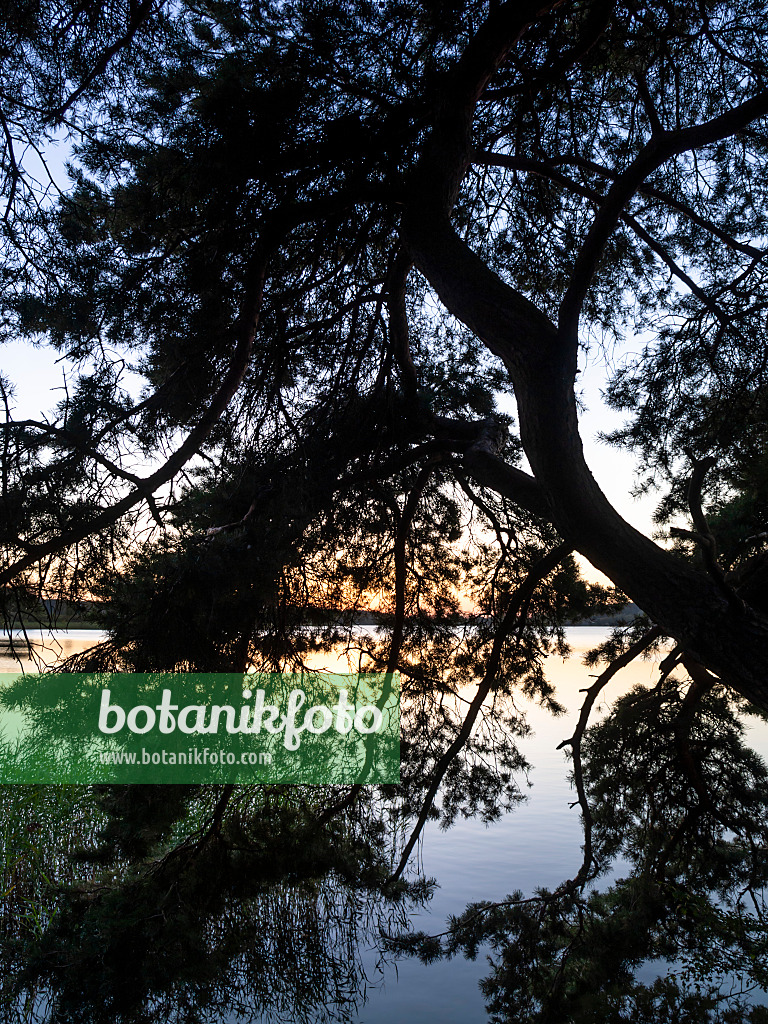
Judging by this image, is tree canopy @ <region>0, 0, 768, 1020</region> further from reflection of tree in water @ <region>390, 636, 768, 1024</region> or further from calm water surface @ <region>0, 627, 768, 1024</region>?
calm water surface @ <region>0, 627, 768, 1024</region>

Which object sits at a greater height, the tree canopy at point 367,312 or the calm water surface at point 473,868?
the tree canopy at point 367,312

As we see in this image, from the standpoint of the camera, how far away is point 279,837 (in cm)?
330

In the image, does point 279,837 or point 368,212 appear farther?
point 279,837

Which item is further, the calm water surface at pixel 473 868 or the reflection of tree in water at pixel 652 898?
the calm water surface at pixel 473 868

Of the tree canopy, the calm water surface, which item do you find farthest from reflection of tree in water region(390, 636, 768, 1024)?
the calm water surface

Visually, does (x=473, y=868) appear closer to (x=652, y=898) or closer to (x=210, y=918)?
(x=652, y=898)

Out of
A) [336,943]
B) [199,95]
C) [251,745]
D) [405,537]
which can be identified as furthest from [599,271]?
[336,943]

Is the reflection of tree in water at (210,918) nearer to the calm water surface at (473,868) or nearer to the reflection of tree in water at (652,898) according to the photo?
the calm water surface at (473,868)

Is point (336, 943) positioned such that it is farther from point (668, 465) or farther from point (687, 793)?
point (668, 465)

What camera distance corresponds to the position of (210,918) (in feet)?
11.1

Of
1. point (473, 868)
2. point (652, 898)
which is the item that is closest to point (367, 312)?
point (652, 898)

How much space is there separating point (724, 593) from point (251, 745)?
2.10 meters

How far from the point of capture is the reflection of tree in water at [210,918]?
2.95 meters

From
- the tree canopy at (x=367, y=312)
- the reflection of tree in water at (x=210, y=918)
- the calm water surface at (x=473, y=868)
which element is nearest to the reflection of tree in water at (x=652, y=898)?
the tree canopy at (x=367, y=312)
